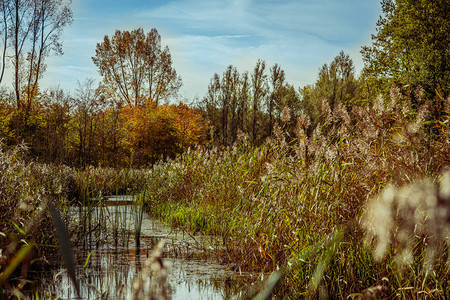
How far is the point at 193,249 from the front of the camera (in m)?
4.88

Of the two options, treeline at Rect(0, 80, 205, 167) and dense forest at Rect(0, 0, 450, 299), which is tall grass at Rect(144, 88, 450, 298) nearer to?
dense forest at Rect(0, 0, 450, 299)

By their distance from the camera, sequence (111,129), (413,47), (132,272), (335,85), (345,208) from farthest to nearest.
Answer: (335,85)
(111,129)
(413,47)
(132,272)
(345,208)

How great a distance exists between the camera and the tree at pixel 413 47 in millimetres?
14320

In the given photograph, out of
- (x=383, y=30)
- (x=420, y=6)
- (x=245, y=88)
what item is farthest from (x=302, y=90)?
(x=420, y=6)

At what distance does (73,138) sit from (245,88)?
11850 millimetres

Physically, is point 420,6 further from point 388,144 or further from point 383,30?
point 388,144

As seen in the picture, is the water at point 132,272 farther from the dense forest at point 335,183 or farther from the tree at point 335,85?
the tree at point 335,85

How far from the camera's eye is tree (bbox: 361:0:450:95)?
564 inches

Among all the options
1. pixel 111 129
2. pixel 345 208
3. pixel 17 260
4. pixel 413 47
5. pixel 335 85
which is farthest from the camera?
pixel 335 85

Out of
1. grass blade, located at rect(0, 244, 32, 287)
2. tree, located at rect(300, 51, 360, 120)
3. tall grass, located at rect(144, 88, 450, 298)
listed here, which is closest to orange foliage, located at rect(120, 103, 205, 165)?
tree, located at rect(300, 51, 360, 120)

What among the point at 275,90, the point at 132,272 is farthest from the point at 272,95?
the point at 132,272

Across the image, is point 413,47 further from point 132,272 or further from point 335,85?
point 132,272

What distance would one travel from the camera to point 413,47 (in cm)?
1560

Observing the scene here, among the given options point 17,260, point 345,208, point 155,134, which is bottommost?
point 345,208
